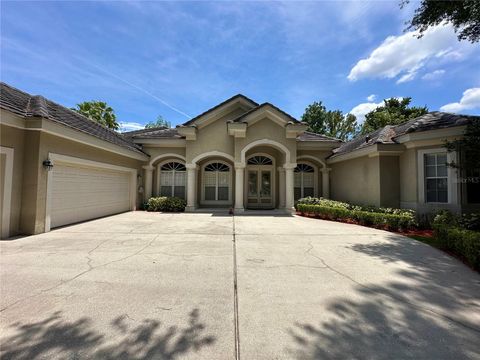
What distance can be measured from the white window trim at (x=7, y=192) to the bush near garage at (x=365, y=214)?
12.6m

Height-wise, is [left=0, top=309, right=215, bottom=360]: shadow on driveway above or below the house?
below

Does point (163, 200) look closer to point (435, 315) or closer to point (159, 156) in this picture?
point (159, 156)

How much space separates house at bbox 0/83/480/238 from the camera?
7574 mm

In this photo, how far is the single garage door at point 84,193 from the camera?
28.7 ft

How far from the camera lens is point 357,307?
3.42 meters

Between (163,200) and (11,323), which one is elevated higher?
(163,200)

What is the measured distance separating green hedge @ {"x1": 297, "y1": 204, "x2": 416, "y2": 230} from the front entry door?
12.1ft

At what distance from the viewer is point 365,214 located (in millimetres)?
10117

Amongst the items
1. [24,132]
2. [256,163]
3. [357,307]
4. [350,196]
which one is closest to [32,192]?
[24,132]

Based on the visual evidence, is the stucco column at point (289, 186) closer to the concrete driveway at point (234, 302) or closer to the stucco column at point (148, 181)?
the concrete driveway at point (234, 302)

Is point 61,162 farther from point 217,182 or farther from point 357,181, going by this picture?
point 357,181

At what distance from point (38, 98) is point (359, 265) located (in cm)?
1275

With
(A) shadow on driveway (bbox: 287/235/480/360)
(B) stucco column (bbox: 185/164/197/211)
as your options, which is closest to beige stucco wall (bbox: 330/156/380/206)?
(A) shadow on driveway (bbox: 287/235/480/360)

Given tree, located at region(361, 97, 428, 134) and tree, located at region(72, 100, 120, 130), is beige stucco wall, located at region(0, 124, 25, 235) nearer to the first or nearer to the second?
tree, located at region(72, 100, 120, 130)
